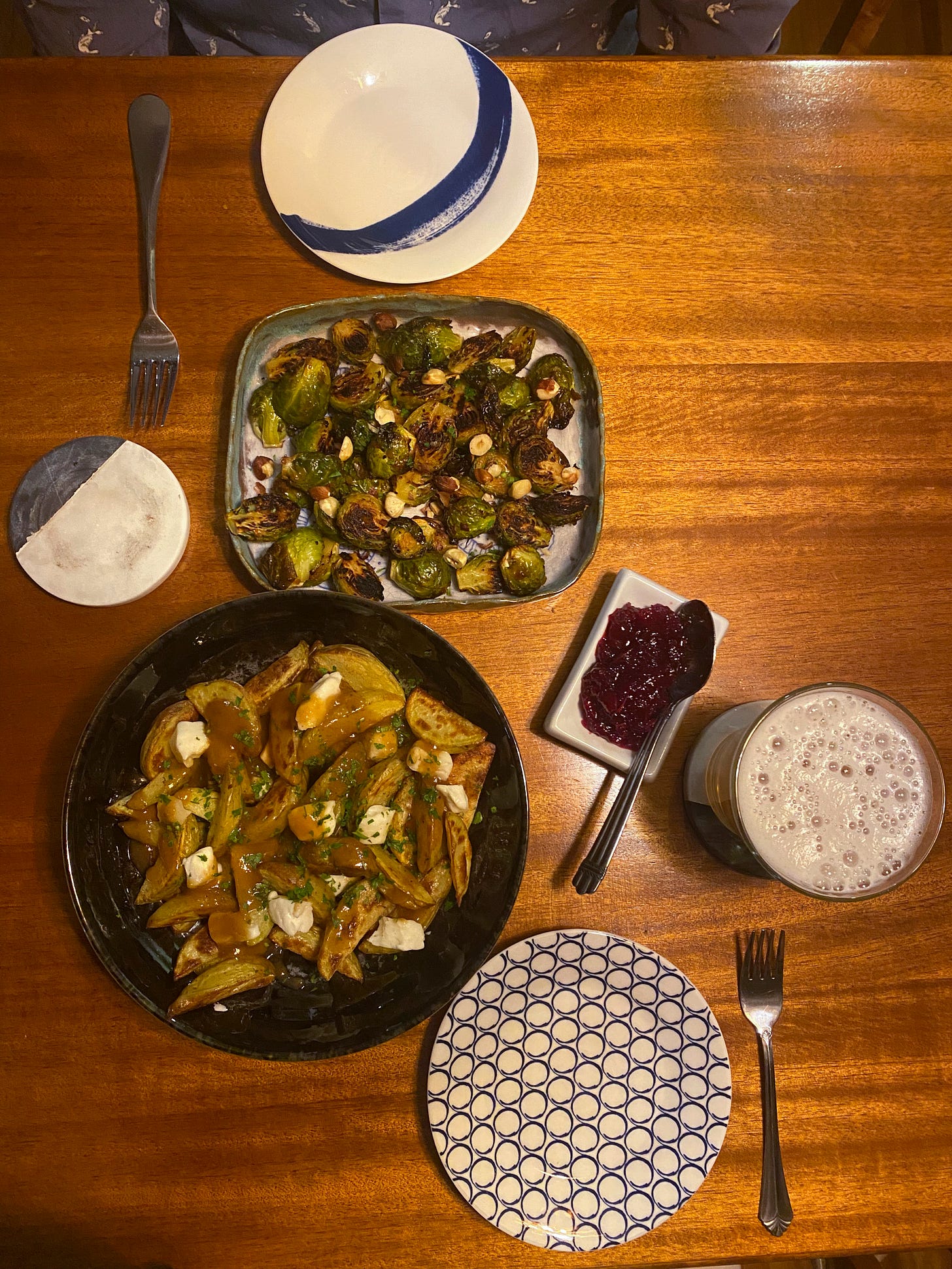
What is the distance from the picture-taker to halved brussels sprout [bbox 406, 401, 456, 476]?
1.41 meters

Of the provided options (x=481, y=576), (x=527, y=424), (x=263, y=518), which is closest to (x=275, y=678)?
(x=263, y=518)

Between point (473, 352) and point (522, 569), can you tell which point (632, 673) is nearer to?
point (522, 569)

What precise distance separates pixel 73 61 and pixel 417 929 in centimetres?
Result: 160

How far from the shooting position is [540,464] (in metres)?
1.39

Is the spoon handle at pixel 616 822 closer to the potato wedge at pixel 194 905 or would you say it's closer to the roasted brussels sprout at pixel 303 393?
the potato wedge at pixel 194 905

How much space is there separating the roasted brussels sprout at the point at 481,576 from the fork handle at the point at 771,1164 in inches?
34.3

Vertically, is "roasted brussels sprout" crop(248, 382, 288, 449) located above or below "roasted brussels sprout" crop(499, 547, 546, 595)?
above

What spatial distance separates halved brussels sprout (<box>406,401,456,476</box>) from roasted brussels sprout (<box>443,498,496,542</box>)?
0.26ft

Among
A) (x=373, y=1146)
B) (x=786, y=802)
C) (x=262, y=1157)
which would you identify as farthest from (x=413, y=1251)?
(x=786, y=802)

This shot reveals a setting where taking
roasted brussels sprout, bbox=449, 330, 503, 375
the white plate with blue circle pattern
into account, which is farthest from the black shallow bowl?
roasted brussels sprout, bbox=449, 330, 503, 375

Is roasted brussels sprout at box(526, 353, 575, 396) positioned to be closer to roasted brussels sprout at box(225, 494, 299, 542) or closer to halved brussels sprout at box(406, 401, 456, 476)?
halved brussels sprout at box(406, 401, 456, 476)

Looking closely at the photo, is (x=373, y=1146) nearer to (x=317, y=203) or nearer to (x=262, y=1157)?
(x=262, y=1157)

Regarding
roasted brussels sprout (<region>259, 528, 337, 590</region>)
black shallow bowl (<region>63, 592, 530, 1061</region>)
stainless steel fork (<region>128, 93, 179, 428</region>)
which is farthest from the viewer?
stainless steel fork (<region>128, 93, 179, 428</region>)

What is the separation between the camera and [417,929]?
4.17ft
